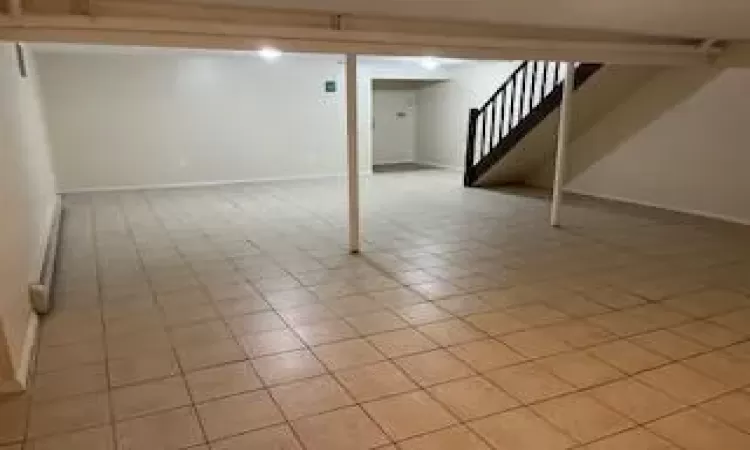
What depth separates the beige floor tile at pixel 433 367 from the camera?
2607 millimetres

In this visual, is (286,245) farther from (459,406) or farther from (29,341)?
(459,406)

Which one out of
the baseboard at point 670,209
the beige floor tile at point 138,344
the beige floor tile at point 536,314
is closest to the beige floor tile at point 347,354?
the beige floor tile at point 138,344

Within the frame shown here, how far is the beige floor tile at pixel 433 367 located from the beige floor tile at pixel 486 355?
6 centimetres

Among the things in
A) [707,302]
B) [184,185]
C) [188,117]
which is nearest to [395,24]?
[707,302]

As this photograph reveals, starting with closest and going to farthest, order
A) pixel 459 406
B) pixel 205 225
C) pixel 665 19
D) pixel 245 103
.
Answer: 1. pixel 459 406
2. pixel 665 19
3. pixel 205 225
4. pixel 245 103

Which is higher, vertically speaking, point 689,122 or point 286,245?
point 689,122

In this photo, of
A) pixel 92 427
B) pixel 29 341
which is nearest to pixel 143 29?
pixel 29 341

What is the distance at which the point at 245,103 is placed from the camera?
8672mm

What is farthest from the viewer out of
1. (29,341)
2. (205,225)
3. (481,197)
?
(481,197)

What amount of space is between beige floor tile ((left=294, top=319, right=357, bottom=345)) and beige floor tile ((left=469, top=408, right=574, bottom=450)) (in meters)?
1.04

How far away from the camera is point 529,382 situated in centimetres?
257

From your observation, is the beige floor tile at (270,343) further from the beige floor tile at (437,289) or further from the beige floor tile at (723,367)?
the beige floor tile at (723,367)

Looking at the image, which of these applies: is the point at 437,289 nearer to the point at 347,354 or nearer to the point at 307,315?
the point at 307,315

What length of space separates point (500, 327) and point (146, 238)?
3.72 metres
